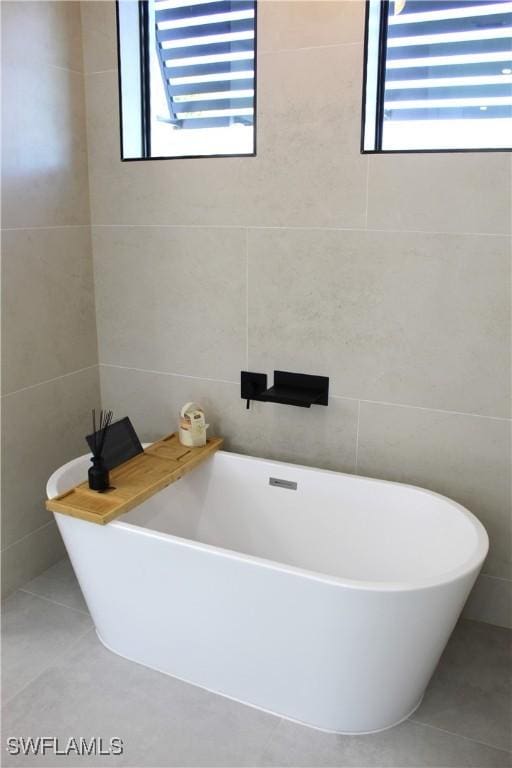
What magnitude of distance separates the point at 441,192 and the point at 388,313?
1.53ft

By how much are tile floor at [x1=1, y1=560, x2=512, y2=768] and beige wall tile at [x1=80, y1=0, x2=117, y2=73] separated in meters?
2.32

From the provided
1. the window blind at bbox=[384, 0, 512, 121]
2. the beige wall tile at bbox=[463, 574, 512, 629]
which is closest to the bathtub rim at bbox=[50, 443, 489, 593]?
the beige wall tile at bbox=[463, 574, 512, 629]

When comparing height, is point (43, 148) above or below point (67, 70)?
below

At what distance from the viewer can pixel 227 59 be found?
263cm

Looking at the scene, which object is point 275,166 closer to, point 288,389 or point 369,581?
point 288,389

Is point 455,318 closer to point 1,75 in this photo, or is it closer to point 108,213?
point 108,213

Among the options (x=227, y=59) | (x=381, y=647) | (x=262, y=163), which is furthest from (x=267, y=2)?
(x=381, y=647)

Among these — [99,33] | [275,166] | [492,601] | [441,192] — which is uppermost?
[99,33]

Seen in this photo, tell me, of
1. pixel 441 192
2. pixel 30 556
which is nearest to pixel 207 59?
pixel 441 192

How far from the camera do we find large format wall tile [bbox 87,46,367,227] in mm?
2387

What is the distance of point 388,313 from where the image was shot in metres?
2.47

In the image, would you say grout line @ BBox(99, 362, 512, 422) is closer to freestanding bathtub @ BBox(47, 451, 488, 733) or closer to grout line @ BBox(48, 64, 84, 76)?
freestanding bathtub @ BBox(47, 451, 488, 733)

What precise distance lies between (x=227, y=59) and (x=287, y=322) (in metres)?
1.08

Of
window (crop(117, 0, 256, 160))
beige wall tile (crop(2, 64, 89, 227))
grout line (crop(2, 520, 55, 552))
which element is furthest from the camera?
grout line (crop(2, 520, 55, 552))
